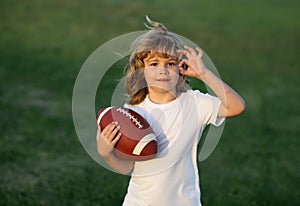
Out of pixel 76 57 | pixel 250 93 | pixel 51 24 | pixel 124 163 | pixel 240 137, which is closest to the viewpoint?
pixel 124 163

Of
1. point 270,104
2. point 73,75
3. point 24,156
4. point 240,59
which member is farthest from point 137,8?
point 24,156

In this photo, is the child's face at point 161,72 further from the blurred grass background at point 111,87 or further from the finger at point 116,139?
the blurred grass background at point 111,87

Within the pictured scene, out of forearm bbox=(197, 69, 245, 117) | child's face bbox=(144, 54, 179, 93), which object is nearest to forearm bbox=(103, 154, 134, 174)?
child's face bbox=(144, 54, 179, 93)

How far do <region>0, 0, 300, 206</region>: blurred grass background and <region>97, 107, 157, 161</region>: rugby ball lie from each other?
60.8 inches

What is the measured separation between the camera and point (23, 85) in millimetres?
7648

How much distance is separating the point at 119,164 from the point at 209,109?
54 centimetres

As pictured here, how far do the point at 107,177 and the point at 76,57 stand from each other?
5.08 m

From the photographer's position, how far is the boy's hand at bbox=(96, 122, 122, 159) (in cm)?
287

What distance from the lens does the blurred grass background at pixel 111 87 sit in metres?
4.75

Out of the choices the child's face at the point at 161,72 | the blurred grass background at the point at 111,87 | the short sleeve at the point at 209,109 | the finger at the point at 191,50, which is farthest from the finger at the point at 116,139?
the blurred grass background at the point at 111,87

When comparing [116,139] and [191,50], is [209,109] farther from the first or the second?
[116,139]

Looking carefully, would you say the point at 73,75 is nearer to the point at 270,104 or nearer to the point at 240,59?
the point at 270,104

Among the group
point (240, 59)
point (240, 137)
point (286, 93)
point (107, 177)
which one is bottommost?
point (240, 59)

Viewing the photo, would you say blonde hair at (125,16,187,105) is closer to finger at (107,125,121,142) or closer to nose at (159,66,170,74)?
nose at (159,66,170,74)
